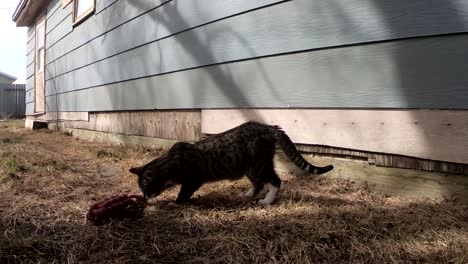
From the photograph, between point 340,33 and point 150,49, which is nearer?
point 340,33

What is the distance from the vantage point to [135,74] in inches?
259

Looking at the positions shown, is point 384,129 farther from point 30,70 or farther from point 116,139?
point 30,70

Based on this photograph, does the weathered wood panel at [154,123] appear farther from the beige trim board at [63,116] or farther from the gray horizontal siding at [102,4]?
the gray horizontal siding at [102,4]

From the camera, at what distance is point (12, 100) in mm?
24875

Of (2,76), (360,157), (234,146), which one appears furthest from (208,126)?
(2,76)

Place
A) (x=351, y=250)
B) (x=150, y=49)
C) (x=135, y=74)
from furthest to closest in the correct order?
(x=135, y=74) → (x=150, y=49) → (x=351, y=250)

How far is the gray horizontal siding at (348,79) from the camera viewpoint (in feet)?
9.41

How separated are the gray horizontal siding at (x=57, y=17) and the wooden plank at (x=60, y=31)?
0.08m

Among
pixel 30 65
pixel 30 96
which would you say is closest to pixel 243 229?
pixel 30 96

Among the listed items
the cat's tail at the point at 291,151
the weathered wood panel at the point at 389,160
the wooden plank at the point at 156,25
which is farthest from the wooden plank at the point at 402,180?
the wooden plank at the point at 156,25

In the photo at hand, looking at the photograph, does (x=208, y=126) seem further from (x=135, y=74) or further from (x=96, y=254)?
(x=96, y=254)

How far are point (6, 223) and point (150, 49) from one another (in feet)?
12.1

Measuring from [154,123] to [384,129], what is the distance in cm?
366

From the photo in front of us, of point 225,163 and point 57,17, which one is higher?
point 57,17
